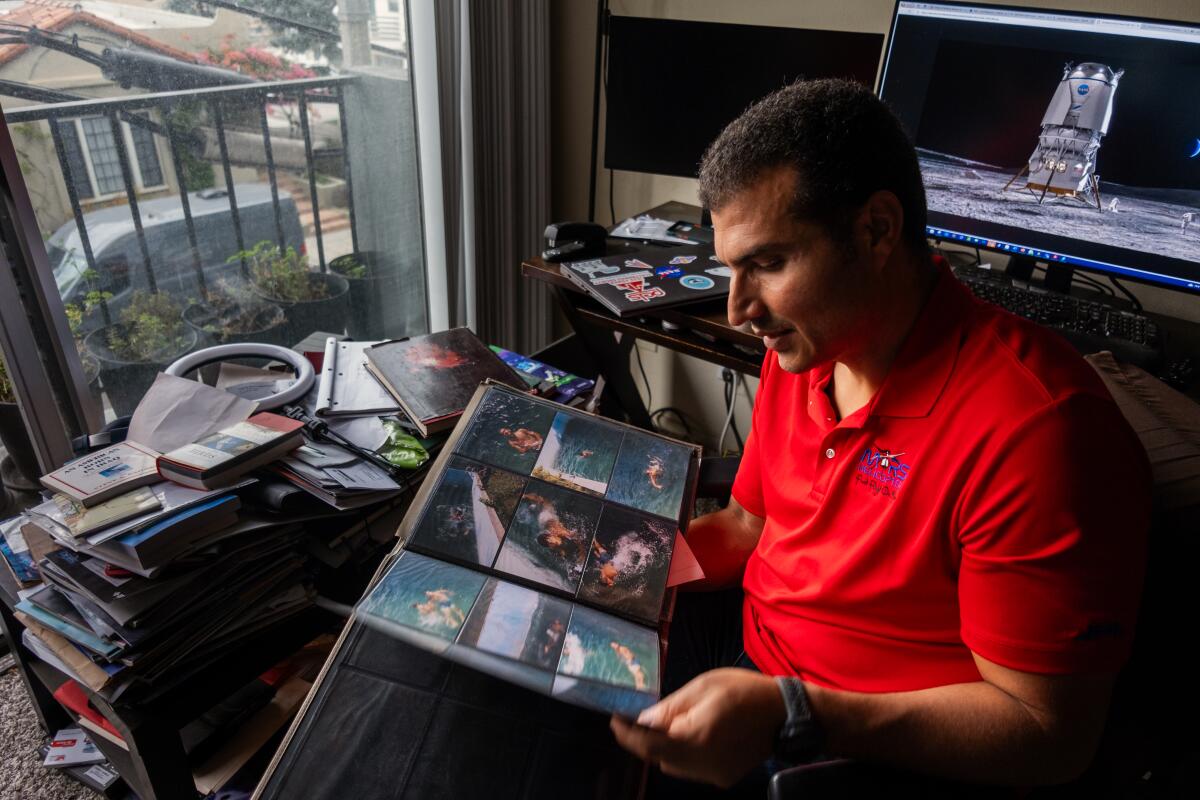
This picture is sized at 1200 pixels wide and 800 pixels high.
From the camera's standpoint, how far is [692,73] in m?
1.70

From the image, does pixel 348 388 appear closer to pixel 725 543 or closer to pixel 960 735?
pixel 725 543

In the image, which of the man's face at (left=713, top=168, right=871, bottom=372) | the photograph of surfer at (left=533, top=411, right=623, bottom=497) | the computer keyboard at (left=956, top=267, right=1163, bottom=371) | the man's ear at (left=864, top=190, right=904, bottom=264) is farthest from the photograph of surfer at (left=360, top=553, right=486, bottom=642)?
the computer keyboard at (left=956, top=267, right=1163, bottom=371)

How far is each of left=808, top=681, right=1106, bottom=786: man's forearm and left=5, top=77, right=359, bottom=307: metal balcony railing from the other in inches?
67.0

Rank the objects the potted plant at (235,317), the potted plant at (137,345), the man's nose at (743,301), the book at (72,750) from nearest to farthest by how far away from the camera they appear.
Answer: the man's nose at (743,301), the book at (72,750), the potted plant at (137,345), the potted plant at (235,317)

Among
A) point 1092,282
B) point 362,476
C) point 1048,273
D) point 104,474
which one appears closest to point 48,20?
point 104,474

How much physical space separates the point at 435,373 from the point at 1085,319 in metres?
1.20

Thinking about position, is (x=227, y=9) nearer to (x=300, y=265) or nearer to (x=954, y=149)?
(x=300, y=265)

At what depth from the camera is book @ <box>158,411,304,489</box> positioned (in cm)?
107

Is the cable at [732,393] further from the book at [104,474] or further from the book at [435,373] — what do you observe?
the book at [104,474]

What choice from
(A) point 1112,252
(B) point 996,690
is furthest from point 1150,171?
(B) point 996,690

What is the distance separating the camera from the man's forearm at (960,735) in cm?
72

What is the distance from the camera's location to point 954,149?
4.83ft

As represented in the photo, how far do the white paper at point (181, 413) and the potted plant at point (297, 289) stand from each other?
2.66ft

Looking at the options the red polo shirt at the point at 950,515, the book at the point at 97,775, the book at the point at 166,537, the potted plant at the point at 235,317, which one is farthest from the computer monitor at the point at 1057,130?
the book at the point at 97,775
